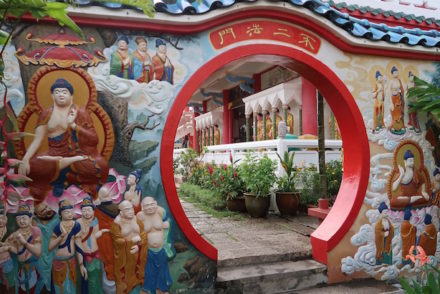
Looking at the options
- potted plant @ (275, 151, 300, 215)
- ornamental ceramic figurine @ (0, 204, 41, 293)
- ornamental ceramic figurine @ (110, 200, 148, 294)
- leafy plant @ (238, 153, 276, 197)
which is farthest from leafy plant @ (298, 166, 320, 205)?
ornamental ceramic figurine @ (0, 204, 41, 293)

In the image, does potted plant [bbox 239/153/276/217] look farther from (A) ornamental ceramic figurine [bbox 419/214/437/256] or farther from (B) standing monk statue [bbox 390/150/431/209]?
(A) ornamental ceramic figurine [bbox 419/214/437/256]

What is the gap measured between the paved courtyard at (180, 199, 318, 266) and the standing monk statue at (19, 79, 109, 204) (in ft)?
6.60


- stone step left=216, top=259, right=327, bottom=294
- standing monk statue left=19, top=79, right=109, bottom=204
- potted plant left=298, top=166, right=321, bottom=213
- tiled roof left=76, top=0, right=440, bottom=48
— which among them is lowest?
stone step left=216, top=259, right=327, bottom=294

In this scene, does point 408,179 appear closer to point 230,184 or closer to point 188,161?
point 230,184

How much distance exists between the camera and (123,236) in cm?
364

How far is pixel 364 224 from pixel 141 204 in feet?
9.77

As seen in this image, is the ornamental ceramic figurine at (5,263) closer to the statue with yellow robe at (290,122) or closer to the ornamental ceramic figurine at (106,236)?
the ornamental ceramic figurine at (106,236)

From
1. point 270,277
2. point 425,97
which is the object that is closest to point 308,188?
point 425,97

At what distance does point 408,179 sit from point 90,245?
4223mm

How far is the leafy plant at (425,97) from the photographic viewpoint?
4.73m

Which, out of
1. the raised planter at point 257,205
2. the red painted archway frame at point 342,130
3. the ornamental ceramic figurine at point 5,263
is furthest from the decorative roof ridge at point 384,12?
the ornamental ceramic figurine at point 5,263

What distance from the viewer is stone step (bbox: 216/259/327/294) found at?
4.06 m

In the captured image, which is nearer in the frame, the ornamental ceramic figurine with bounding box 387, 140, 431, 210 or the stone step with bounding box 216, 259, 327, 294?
the stone step with bounding box 216, 259, 327, 294

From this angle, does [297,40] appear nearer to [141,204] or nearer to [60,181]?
[141,204]
